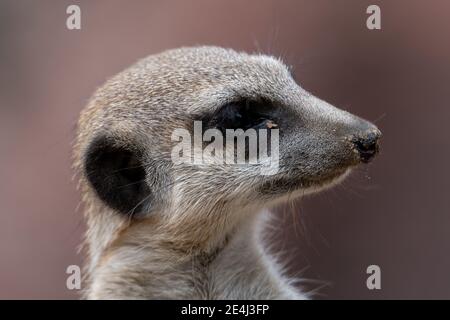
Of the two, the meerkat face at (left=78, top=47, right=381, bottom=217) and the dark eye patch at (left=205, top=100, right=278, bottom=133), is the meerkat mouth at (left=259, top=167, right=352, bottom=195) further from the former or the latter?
the dark eye patch at (left=205, top=100, right=278, bottom=133)

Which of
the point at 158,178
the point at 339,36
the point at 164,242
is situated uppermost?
the point at 339,36

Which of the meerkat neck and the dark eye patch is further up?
the dark eye patch

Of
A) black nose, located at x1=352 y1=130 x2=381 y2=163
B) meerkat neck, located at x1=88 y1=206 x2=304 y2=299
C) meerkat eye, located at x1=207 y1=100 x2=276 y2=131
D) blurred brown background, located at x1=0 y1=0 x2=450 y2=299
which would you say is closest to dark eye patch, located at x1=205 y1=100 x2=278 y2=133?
meerkat eye, located at x1=207 y1=100 x2=276 y2=131

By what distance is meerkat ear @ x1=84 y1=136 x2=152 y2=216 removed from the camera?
3.23 meters

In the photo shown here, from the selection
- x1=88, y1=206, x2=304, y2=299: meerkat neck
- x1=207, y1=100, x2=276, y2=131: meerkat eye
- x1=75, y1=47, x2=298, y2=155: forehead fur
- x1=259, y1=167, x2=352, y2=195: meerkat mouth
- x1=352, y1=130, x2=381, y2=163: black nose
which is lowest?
x1=88, y1=206, x2=304, y2=299: meerkat neck

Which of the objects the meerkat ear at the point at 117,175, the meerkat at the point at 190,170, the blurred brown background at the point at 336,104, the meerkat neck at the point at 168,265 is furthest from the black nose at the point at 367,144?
the blurred brown background at the point at 336,104

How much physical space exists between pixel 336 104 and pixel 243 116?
3.68 m

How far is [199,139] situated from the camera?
318cm

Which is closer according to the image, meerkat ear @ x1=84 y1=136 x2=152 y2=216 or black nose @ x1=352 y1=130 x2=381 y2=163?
black nose @ x1=352 y1=130 x2=381 y2=163

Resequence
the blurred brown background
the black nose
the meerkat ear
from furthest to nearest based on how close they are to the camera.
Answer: the blurred brown background < the meerkat ear < the black nose
